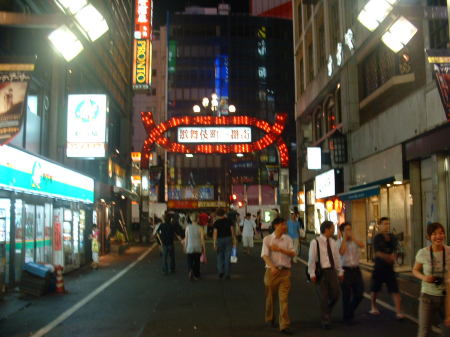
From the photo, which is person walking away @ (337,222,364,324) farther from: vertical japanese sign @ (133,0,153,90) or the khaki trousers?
vertical japanese sign @ (133,0,153,90)

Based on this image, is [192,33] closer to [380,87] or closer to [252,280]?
[380,87]

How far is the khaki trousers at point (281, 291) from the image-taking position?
812 cm

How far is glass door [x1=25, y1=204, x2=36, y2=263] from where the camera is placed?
1359cm

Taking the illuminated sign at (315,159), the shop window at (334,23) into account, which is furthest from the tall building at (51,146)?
the shop window at (334,23)

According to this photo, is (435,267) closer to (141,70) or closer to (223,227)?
(223,227)

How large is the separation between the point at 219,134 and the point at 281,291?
21.6 m

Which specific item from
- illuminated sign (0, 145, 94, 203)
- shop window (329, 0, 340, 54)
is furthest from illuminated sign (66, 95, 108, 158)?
shop window (329, 0, 340, 54)

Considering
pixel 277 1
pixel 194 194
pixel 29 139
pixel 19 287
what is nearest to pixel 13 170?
pixel 19 287

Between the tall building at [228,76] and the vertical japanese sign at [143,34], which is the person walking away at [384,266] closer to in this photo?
the vertical japanese sign at [143,34]

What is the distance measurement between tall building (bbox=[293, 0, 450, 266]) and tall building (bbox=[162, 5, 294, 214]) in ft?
164

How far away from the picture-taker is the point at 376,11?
11.0 metres

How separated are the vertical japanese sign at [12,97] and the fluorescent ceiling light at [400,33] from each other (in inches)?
274

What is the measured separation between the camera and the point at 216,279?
14.9m

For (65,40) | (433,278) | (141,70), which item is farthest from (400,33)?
(141,70)
